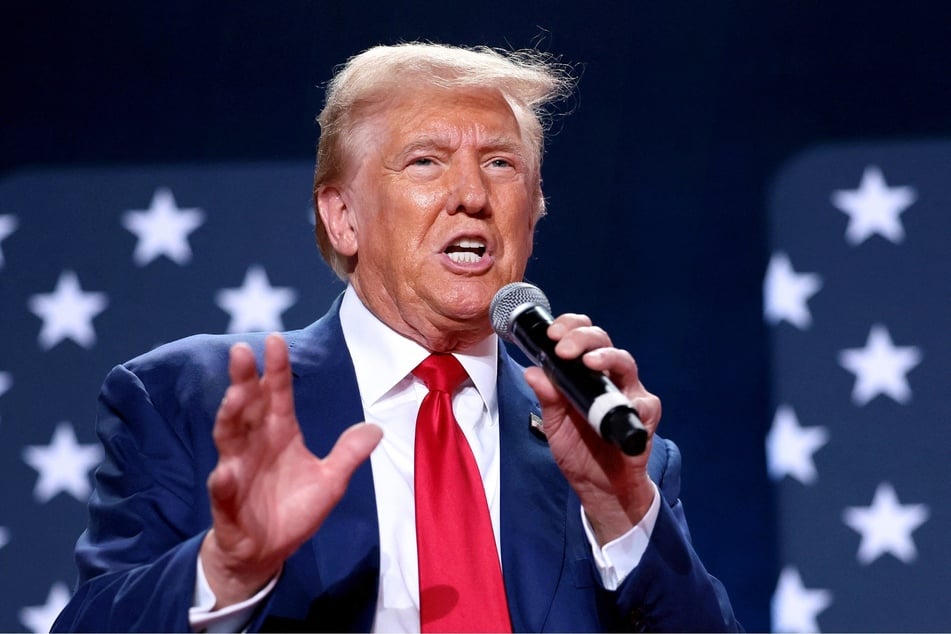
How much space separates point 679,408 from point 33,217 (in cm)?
149

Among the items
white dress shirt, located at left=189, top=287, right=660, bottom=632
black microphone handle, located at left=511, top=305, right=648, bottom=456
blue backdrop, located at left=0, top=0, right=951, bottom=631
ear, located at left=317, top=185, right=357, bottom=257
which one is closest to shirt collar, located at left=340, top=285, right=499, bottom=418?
white dress shirt, located at left=189, top=287, right=660, bottom=632

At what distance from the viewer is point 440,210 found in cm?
191

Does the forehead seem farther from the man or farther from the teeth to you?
the teeth

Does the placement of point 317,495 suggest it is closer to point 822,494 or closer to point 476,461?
point 476,461

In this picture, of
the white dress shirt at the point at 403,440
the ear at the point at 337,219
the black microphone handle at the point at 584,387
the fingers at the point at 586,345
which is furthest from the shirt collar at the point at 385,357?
the fingers at the point at 586,345

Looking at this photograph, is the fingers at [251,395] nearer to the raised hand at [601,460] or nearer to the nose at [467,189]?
the raised hand at [601,460]

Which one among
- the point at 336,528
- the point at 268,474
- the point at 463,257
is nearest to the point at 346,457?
the point at 268,474

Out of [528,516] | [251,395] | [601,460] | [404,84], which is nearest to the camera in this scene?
[251,395]

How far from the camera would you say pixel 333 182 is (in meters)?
2.12

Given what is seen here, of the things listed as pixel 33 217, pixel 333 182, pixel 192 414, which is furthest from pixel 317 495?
pixel 33 217

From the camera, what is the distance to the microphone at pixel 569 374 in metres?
1.26

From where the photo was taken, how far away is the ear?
2078 mm

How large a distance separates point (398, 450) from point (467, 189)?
41 centimetres

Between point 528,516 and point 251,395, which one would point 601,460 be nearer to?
point 528,516
